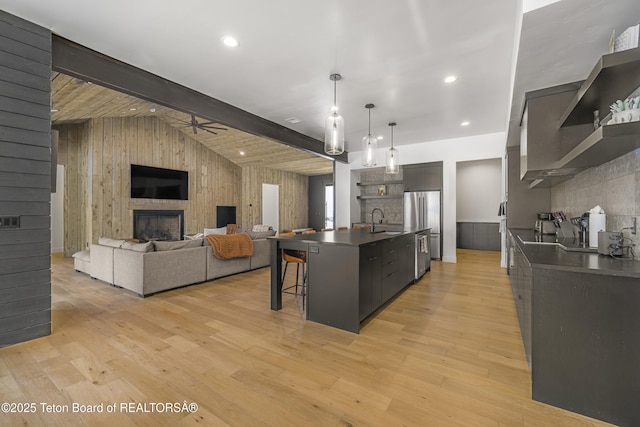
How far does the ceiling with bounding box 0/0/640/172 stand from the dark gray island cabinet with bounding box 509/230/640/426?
1561 mm

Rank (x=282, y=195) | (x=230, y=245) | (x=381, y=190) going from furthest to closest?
(x=282, y=195)
(x=381, y=190)
(x=230, y=245)

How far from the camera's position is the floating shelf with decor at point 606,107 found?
4.78 feet

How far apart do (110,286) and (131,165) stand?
166 inches

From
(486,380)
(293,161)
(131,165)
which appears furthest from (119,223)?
(486,380)

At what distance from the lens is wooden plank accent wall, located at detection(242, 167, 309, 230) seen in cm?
1027

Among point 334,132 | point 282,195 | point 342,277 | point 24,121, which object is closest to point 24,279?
point 24,121

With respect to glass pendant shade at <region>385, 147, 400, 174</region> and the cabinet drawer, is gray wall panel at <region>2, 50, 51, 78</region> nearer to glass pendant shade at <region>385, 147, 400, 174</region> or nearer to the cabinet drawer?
the cabinet drawer

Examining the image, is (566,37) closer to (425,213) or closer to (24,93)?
(24,93)

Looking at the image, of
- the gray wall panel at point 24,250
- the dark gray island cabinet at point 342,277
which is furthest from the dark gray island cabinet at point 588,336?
the gray wall panel at point 24,250

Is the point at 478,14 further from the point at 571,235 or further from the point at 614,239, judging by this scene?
the point at 571,235

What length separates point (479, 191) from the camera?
834 cm

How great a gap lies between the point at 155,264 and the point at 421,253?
399 cm

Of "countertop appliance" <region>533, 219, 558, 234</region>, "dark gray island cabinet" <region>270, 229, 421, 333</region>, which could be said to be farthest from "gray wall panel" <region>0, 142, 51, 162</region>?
"countertop appliance" <region>533, 219, 558, 234</region>

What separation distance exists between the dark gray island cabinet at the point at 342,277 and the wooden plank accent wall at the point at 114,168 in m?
6.01
